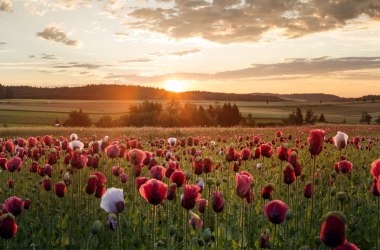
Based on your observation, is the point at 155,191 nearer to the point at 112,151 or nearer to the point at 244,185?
the point at 244,185

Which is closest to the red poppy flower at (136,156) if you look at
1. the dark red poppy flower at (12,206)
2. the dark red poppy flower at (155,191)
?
the dark red poppy flower at (12,206)

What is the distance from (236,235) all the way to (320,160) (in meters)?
7.90

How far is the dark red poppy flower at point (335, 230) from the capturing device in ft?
7.28

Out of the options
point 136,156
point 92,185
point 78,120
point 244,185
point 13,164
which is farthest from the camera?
point 78,120

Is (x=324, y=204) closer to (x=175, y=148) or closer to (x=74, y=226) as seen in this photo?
(x=74, y=226)

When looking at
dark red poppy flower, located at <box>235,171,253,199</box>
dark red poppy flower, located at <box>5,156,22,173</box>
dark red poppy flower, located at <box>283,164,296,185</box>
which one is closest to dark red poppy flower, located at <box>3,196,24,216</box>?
dark red poppy flower, located at <box>235,171,253,199</box>

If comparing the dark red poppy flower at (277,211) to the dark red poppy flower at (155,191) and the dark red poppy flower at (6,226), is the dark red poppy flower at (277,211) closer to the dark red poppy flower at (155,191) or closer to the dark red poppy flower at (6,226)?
the dark red poppy flower at (155,191)

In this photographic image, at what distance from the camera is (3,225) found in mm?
3166

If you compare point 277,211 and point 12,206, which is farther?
point 12,206

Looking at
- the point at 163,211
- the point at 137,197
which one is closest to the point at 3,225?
the point at 163,211

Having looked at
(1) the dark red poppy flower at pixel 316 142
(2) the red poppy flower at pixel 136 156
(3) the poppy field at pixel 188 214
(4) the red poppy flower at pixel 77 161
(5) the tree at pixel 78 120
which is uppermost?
(1) the dark red poppy flower at pixel 316 142

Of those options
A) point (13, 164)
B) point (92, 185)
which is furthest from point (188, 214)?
point (13, 164)

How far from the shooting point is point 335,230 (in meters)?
2.22

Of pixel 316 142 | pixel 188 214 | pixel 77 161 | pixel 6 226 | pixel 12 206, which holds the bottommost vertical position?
pixel 188 214
